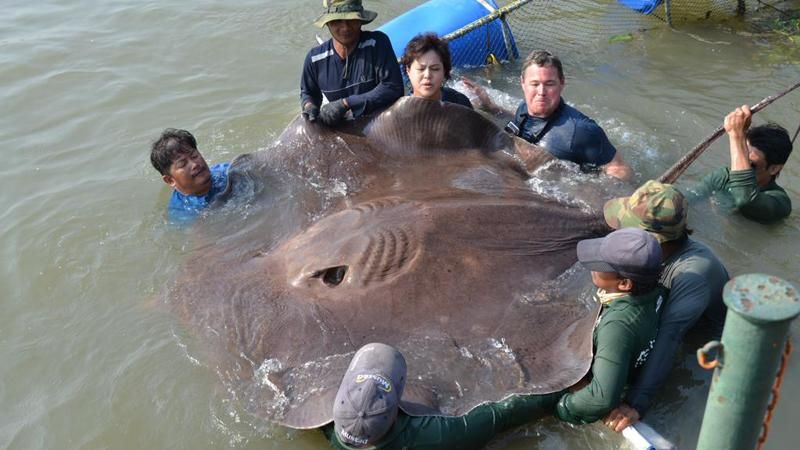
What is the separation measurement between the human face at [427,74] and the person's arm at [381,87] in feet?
0.77

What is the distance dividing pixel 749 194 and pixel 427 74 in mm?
2715

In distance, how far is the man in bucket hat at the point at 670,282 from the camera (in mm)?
3547

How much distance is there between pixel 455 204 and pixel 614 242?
1115mm

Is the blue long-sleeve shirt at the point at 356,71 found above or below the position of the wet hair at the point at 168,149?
above

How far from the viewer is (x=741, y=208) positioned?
5.14 meters

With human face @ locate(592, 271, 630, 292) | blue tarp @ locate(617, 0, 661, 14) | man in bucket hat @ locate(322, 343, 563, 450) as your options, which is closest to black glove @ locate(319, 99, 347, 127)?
man in bucket hat @ locate(322, 343, 563, 450)

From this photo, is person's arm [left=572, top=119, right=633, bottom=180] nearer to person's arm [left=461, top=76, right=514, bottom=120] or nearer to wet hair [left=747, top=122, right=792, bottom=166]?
wet hair [left=747, top=122, right=792, bottom=166]

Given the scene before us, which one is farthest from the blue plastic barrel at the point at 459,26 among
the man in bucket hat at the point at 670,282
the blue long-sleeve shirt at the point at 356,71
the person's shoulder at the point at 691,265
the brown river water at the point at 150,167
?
the person's shoulder at the point at 691,265

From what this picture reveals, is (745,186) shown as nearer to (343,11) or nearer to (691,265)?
(691,265)

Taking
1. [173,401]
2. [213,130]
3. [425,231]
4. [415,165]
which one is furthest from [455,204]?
[213,130]

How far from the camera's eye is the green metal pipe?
1.72 meters

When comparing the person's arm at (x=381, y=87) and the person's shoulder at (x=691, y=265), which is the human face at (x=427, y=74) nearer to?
the person's arm at (x=381, y=87)

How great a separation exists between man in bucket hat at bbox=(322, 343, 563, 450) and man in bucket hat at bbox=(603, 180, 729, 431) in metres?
0.50

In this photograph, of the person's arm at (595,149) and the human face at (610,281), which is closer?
the human face at (610,281)
